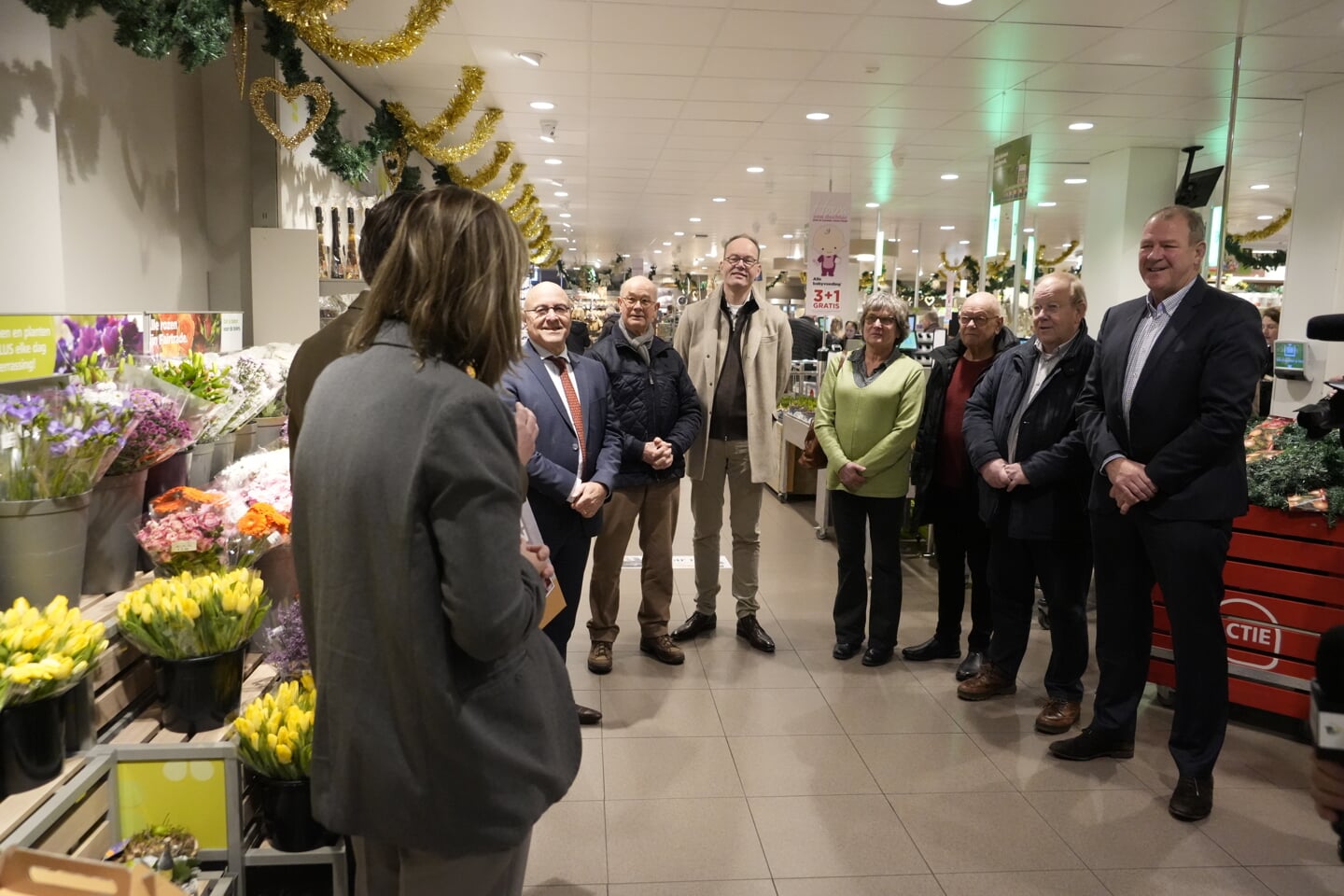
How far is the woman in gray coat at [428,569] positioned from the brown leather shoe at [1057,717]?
2717 mm

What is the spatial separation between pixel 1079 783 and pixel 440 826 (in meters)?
2.60

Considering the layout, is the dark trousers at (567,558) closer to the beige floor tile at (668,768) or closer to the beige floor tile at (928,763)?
the beige floor tile at (668,768)

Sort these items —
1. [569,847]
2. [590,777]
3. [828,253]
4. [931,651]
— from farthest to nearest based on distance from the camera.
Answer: [828,253] → [931,651] → [590,777] → [569,847]

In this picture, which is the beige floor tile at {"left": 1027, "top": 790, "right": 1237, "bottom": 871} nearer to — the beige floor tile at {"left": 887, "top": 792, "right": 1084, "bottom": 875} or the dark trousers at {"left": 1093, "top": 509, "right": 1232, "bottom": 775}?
the beige floor tile at {"left": 887, "top": 792, "right": 1084, "bottom": 875}

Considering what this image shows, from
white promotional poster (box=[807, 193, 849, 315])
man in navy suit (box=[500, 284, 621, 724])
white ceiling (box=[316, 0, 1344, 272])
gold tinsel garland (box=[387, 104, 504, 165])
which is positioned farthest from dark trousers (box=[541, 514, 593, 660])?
white promotional poster (box=[807, 193, 849, 315])

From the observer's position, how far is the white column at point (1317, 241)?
670cm

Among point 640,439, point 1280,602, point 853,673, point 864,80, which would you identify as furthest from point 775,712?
point 864,80

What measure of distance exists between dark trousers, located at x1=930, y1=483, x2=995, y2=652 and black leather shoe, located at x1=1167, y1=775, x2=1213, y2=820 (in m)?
1.16

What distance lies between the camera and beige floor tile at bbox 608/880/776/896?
2.48m

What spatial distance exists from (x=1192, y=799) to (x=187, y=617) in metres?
3.00

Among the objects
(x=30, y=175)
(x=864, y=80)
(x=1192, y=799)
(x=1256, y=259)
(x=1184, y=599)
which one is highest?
(x=864, y=80)

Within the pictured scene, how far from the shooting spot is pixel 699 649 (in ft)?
14.2

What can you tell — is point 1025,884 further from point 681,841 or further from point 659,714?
point 659,714

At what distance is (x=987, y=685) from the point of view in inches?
150
